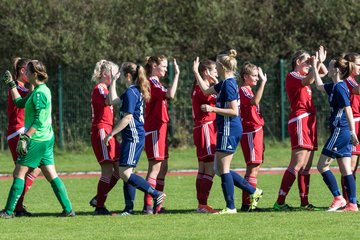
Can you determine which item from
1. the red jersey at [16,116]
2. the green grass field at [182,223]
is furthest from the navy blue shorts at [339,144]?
the red jersey at [16,116]

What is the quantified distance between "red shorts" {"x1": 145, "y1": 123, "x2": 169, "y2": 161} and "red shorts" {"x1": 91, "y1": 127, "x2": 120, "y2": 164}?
1.47 ft

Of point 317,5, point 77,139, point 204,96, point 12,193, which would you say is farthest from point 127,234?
point 317,5

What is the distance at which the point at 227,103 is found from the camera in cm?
1359

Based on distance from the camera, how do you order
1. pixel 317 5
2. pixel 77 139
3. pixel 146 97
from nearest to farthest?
pixel 146 97
pixel 77 139
pixel 317 5

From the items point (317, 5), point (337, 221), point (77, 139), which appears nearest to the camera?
point (337, 221)

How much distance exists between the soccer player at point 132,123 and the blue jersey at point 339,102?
242cm

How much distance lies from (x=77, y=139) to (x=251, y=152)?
14749 mm

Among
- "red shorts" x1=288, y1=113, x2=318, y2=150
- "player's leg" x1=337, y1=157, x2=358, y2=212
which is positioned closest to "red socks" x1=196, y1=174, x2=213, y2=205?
"red shorts" x1=288, y1=113, x2=318, y2=150

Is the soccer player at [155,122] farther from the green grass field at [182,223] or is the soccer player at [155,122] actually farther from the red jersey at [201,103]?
the green grass field at [182,223]

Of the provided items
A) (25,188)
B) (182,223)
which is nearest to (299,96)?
(182,223)

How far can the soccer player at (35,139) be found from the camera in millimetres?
13367

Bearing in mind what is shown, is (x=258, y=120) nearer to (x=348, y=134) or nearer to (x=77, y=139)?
(x=348, y=134)

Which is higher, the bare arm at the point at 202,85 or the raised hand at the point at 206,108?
the bare arm at the point at 202,85

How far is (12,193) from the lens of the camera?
13492 mm
